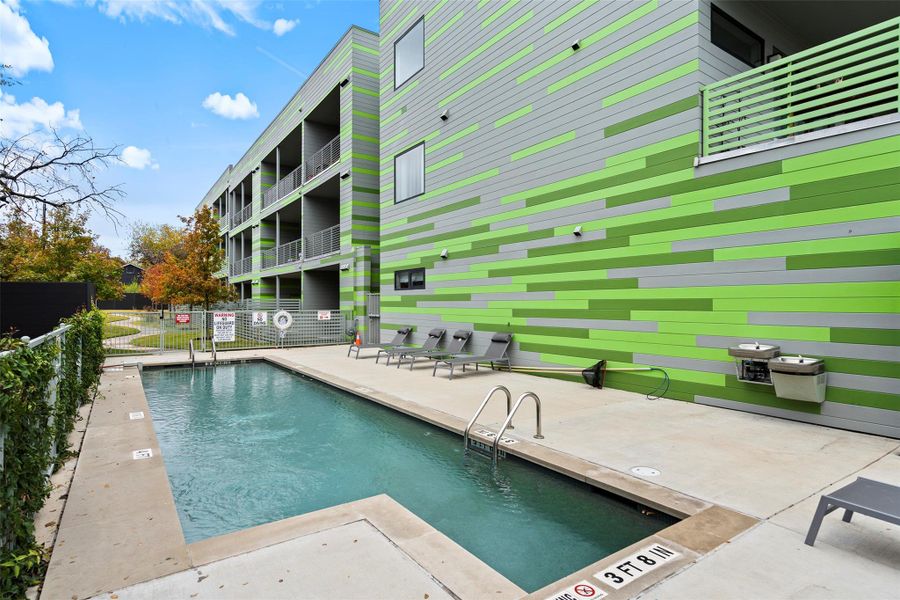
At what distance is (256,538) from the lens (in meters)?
2.85

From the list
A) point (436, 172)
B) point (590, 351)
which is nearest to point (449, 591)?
point (590, 351)

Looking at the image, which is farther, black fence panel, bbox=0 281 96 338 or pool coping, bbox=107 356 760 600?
black fence panel, bbox=0 281 96 338

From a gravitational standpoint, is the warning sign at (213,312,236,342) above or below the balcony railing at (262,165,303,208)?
below

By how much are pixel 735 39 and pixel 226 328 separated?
13898 millimetres

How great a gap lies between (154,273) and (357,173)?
2775 cm

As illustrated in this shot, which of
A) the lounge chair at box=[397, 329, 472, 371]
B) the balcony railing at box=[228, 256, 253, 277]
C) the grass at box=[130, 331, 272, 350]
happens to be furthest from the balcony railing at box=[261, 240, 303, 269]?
the lounge chair at box=[397, 329, 472, 371]

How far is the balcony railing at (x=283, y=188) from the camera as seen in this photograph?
2242cm

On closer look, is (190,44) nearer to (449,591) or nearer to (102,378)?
(102,378)

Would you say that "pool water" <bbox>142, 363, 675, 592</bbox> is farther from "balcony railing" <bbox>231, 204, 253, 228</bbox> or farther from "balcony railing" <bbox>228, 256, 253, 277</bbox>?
"balcony railing" <bbox>231, 204, 253, 228</bbox>

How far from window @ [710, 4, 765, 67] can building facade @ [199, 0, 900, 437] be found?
4 cm

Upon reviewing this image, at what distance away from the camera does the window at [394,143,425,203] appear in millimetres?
13292

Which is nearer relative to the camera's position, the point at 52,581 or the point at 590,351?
the point at 52,581

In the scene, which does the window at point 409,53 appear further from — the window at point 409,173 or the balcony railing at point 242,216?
the balcony railing at point 242,216

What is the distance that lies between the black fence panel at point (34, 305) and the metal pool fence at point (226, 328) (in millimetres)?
3687
